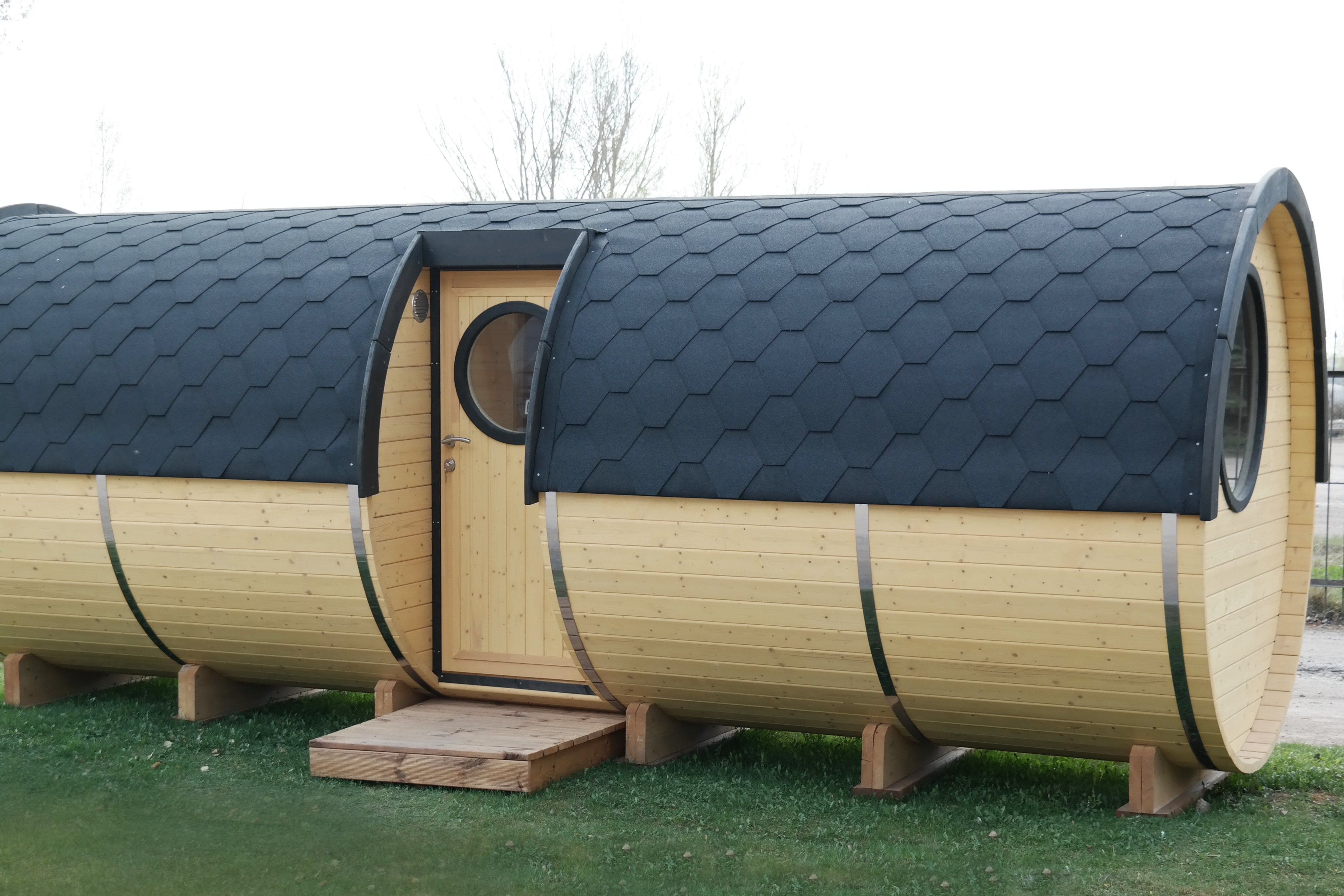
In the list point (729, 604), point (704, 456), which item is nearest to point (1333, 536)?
point (729, 604)

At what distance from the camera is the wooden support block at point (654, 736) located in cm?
745

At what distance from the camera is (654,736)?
7.50m

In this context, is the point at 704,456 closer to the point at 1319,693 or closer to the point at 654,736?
the point at 654,736

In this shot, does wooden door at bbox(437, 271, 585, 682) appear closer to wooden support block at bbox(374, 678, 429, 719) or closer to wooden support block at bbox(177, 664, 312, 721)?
wooden support block at bbox(374, 678, 429, 719)

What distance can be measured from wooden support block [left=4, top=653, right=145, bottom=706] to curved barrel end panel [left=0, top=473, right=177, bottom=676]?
1.21 feet

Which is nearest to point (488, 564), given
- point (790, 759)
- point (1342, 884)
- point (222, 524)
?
point (222, 524)

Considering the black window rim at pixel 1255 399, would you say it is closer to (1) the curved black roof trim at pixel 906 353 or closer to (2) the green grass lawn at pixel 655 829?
(1) the curved black roof trim at pixel 906 353

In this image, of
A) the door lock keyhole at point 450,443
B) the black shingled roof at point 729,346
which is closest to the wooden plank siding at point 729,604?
Result: the black shingled roof at point 729,346

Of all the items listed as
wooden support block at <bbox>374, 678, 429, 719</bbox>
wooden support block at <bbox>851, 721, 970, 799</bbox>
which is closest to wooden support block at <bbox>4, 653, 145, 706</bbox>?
wooden support block at <bbox>374, 678, 429, 719</bbox>

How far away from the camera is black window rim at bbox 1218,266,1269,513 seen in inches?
257

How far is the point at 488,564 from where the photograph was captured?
8078 mm

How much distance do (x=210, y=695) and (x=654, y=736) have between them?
2763 millimetres

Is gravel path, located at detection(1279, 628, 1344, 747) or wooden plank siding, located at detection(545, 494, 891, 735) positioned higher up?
wooden plank siding, located at detection(545, 494, 891, 735)

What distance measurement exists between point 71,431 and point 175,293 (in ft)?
3.07
